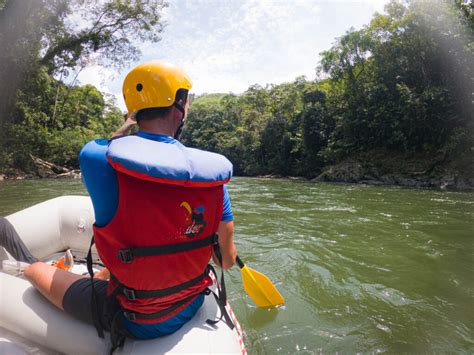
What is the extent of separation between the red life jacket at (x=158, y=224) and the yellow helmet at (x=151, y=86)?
6.9 inches

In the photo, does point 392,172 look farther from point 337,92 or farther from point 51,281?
point 51,281

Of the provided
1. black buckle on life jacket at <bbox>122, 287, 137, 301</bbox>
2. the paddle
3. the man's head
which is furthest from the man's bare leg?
the paddle

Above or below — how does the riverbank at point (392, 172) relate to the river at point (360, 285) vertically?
above

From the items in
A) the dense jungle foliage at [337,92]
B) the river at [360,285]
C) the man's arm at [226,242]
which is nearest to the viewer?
the man's arm at [226,242]

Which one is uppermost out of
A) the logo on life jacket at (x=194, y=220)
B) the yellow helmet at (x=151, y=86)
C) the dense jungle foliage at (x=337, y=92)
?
the dense jungle foliage at (x=337, y=92)

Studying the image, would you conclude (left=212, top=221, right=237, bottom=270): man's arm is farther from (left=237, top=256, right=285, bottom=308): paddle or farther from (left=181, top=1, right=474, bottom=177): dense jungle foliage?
(left=181, top=1, right=474, bottom=177): dense jungle foliage

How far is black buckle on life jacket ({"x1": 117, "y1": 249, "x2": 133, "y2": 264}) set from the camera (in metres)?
1.05

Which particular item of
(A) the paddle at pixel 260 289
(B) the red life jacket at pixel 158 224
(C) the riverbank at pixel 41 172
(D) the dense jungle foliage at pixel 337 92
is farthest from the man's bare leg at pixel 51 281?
(C) the riverbank at pixel 41 172

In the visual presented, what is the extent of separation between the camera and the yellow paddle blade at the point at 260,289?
86.0 inches

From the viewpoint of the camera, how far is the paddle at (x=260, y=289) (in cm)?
218

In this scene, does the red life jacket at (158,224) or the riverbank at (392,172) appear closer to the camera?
the red life jacket at (158,224)

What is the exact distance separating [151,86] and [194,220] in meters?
0.53

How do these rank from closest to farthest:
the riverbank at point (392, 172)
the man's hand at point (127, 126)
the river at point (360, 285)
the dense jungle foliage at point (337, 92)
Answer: the man's hand at point (127, 126)
the river at point (360, 285)
the dense jungle foliage at point (337, 92)
the riverbank at point (392, 172)

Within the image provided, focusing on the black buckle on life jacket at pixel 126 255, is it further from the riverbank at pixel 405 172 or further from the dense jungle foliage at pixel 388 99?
the dense jungle foliage at pixel 388 99
